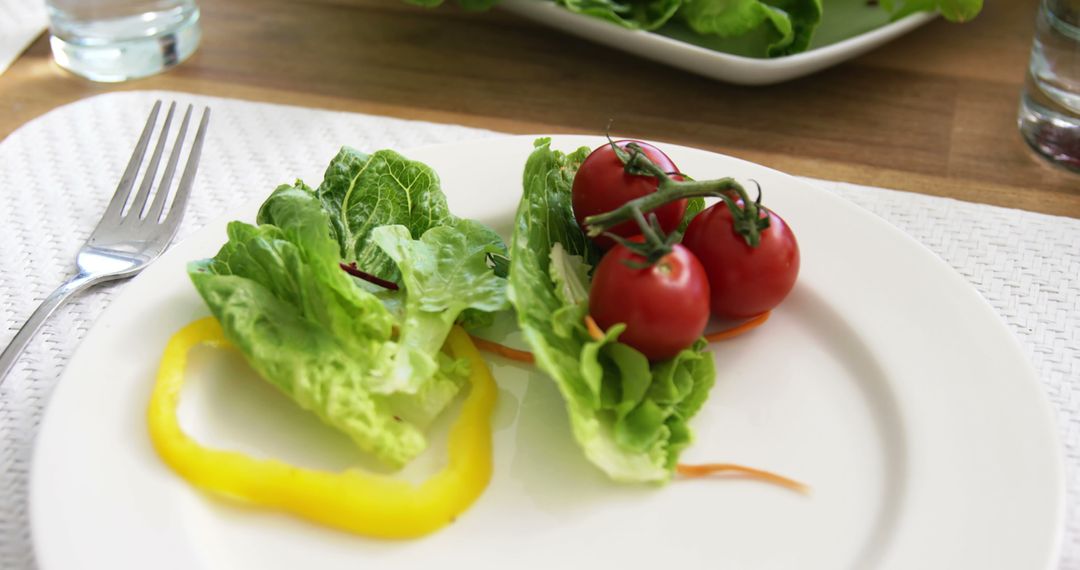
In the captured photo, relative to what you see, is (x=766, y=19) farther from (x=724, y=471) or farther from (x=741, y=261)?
(x=724, y=471)

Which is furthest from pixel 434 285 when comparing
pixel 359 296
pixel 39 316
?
pixel 39 316

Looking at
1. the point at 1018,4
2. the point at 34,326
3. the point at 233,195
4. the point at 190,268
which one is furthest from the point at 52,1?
the point at 1018,4

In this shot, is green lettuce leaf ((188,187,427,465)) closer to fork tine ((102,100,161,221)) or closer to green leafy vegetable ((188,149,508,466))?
green leafy vegetable ((188,149,508,466))

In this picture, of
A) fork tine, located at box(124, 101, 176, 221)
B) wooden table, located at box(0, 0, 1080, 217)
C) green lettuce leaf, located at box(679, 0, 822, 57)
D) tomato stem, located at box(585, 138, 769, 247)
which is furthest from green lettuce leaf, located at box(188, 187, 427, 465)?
green lettuce leaf, located at box(679, 0, 822, 57)

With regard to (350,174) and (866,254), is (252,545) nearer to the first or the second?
(350,174)

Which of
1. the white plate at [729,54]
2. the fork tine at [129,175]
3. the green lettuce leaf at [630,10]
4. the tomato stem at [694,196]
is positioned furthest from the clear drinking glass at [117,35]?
the tomato stem at [694,196]

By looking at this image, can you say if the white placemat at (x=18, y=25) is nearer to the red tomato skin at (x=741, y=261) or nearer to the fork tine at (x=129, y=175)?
the fork tine at (x=129, y=175)
